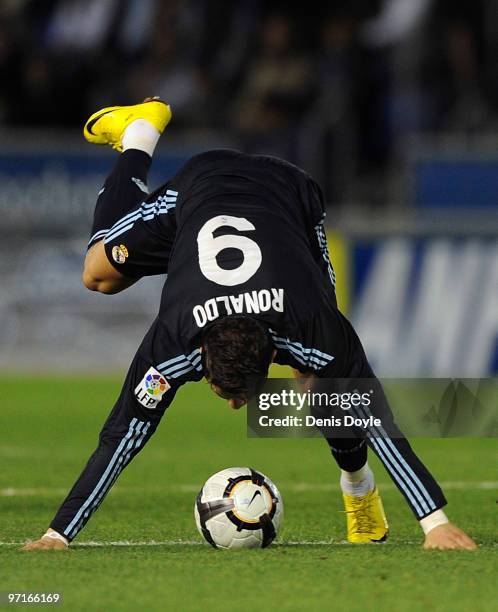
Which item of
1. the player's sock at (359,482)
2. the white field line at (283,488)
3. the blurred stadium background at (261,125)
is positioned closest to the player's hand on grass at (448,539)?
the player's sock at (359,482)

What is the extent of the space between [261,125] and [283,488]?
8985mm

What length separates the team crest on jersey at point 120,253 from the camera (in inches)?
253

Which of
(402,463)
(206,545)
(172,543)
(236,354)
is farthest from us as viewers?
(172,543)

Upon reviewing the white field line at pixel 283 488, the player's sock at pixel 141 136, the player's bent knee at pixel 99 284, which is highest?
the player's sock at pixel 141 136

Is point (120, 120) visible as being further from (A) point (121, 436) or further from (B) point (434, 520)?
(B) point (434, 520)

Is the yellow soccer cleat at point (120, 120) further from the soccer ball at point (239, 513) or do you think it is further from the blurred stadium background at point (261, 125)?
the blurred stadium background at point (261, 125)

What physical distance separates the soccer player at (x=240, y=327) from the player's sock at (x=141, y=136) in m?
1.10

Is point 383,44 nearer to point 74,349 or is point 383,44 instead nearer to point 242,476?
point 74,349

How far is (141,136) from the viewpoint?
7.51m

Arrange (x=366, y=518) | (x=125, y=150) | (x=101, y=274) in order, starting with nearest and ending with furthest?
(x=366, y=518) < (x=101, y=274) < (x=125, y=150)

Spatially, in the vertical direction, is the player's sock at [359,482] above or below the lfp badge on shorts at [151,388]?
below

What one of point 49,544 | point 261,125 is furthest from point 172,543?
point 261,125

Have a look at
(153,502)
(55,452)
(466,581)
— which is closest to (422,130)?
(55,452)

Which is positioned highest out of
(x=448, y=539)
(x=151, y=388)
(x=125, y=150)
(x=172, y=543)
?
(x=125, y=150)
